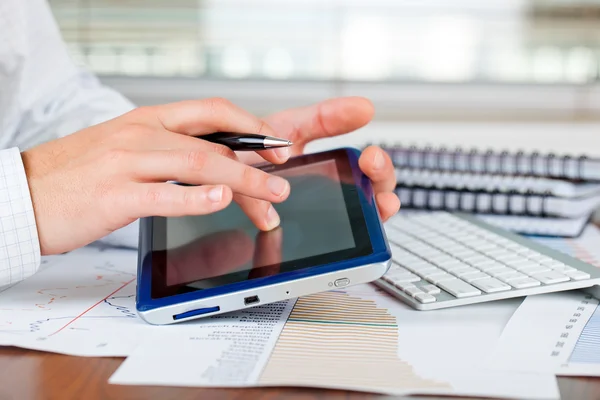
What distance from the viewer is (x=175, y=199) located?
1.86ft

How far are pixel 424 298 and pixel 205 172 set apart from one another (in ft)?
0.71

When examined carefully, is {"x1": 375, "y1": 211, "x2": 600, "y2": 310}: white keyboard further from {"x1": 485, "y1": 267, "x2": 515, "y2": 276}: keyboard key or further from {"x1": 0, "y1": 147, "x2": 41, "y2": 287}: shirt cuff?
{"x1": 0, "y1": 147, "x2": 41, "y2": 287}: shirt cuff

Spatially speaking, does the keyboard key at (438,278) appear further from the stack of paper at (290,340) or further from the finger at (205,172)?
the finger at (205,172)

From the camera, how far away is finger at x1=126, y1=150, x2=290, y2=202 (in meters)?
0.58

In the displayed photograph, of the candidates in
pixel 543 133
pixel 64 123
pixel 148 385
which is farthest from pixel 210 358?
pixel 543 133

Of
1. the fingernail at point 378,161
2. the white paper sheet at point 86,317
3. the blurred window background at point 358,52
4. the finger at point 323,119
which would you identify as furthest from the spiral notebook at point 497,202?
the blurred window background at point 358,52

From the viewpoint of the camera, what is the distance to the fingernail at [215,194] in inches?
22.1

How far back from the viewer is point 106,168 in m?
0.59

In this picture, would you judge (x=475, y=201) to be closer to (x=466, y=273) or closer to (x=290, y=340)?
(x=466, y=273)

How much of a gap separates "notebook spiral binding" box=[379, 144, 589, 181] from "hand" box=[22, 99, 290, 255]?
1.30 feet

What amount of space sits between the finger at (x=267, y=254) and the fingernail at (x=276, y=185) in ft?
0.17

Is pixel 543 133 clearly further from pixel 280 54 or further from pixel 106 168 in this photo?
pixel 106 168

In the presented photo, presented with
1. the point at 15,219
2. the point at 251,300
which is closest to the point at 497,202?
the point at 251,300

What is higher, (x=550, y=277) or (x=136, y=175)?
(x=136, y=175)
